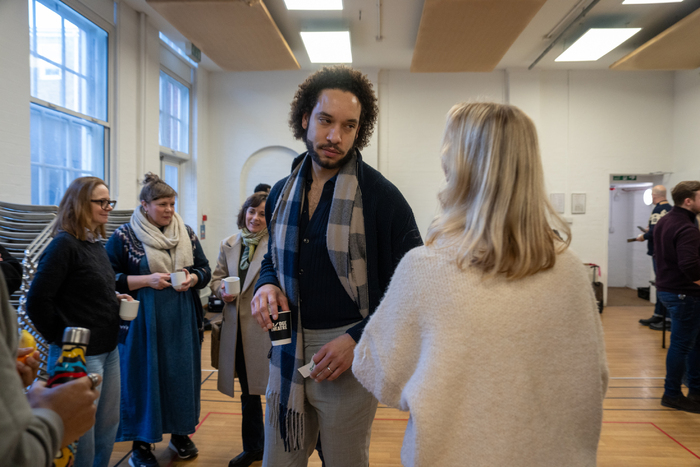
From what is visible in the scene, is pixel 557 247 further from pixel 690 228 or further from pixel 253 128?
pixel 253 128

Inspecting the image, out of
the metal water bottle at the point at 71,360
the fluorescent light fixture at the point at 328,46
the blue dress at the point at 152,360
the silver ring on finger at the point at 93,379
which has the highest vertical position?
the fluorescent light fixture at the point at 328,46

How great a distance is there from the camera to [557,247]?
99 cm

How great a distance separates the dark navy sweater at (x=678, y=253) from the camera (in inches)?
130

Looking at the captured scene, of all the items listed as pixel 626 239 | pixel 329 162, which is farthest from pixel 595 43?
pixel 329 162

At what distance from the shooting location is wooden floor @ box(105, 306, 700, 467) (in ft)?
9.12

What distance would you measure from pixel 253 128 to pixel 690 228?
6264mm

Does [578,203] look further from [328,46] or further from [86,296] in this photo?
[86,296]

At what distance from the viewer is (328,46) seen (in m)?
5.84

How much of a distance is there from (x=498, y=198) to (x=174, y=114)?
6.68 meters

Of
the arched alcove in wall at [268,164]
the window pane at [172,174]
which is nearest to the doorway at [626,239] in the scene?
the arched alcove in wall at [268,164]

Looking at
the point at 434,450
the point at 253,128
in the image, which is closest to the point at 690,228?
the point at 434,450

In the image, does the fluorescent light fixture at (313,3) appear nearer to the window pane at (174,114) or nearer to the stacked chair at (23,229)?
the window pane at (174,114)

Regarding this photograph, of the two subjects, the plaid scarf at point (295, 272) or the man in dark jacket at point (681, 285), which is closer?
the plaid scarf at point (295, 272)

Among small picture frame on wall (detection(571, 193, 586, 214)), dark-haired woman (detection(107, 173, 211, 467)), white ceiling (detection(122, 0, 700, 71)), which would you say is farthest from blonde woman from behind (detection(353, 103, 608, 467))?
small picture frame on wall (detection(571, 193, 586, 214))
